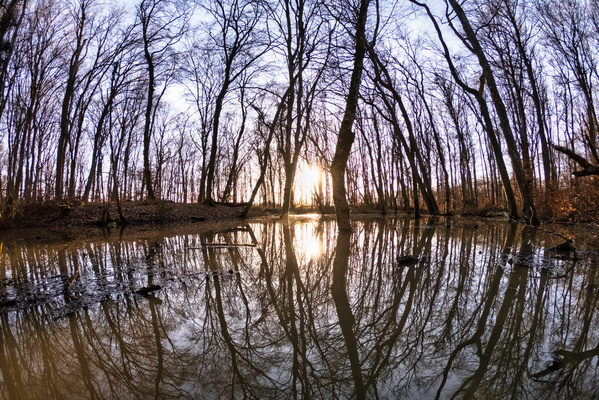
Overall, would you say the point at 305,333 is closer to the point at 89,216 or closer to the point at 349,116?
the point at 349,116

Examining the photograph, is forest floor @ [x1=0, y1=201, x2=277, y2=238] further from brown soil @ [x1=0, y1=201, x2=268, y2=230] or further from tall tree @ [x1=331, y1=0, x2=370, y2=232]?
tall tree @ [x1=331, y1=0, x2=370, y2=232]

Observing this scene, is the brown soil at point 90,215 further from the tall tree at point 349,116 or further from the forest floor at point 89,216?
the tall tree at point 349,116

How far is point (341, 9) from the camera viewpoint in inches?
379

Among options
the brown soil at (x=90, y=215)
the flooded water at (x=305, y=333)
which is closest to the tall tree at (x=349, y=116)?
the flooded water at (x=305, y=333)

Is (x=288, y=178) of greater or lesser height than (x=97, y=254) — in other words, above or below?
above

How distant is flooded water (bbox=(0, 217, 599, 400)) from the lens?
5.87 ft

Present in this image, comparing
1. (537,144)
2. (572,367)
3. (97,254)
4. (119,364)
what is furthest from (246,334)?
(537,144)

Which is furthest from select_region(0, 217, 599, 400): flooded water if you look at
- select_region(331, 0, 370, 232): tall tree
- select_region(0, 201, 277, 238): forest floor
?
select_region(0, 201, 277, 238): forest floor

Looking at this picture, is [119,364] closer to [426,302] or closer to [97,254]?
[426,302]

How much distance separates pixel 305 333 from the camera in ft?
8.04

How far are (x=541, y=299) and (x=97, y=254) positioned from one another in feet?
22.7

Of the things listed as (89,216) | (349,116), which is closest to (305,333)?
(349,116)

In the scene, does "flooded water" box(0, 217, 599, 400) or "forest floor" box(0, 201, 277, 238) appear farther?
"forest floor" box(0, 201, 277, 238)

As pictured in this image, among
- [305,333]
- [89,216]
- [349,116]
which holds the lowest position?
[305,333]
